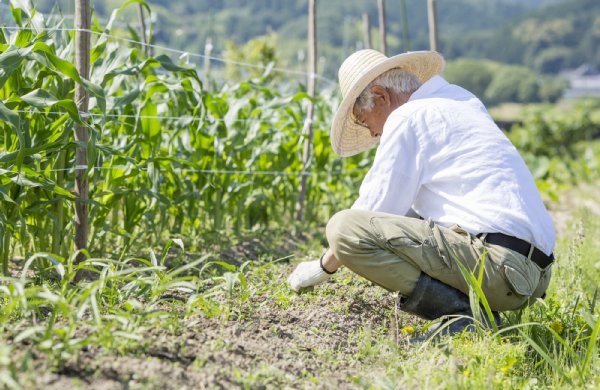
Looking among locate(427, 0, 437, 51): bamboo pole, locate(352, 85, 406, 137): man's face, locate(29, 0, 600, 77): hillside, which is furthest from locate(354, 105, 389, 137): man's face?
locate(29, 0, 600, 77): hillside

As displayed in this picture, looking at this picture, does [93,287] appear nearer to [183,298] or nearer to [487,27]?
[183,298]

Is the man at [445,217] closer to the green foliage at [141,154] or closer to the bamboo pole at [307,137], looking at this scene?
the green foliage at [141,154]

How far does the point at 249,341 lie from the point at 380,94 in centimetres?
111

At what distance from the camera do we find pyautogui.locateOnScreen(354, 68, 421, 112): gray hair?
2.89 meters

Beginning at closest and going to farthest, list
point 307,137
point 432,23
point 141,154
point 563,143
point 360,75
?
1. point 360,75
2. point 141,154
3. point 307,137
4. point 432,23
5. point 563,143

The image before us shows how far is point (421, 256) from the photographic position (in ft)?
8.75

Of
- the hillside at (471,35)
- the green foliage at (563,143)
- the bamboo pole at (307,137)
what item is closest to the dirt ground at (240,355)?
the bamboo pole at (307,137)

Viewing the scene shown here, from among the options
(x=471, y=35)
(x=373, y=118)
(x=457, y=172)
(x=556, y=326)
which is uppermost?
(x=373, y=118)

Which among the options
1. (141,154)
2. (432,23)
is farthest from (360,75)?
(432,23)

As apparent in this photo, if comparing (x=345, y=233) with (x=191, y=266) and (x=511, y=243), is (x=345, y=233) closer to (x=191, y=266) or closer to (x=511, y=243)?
(x=511, y=243)

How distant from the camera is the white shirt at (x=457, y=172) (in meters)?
2.62

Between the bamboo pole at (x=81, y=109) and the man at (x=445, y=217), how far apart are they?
1.09m

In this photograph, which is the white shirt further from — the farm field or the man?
the farm field

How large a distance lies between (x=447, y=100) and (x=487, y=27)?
6890 inches
